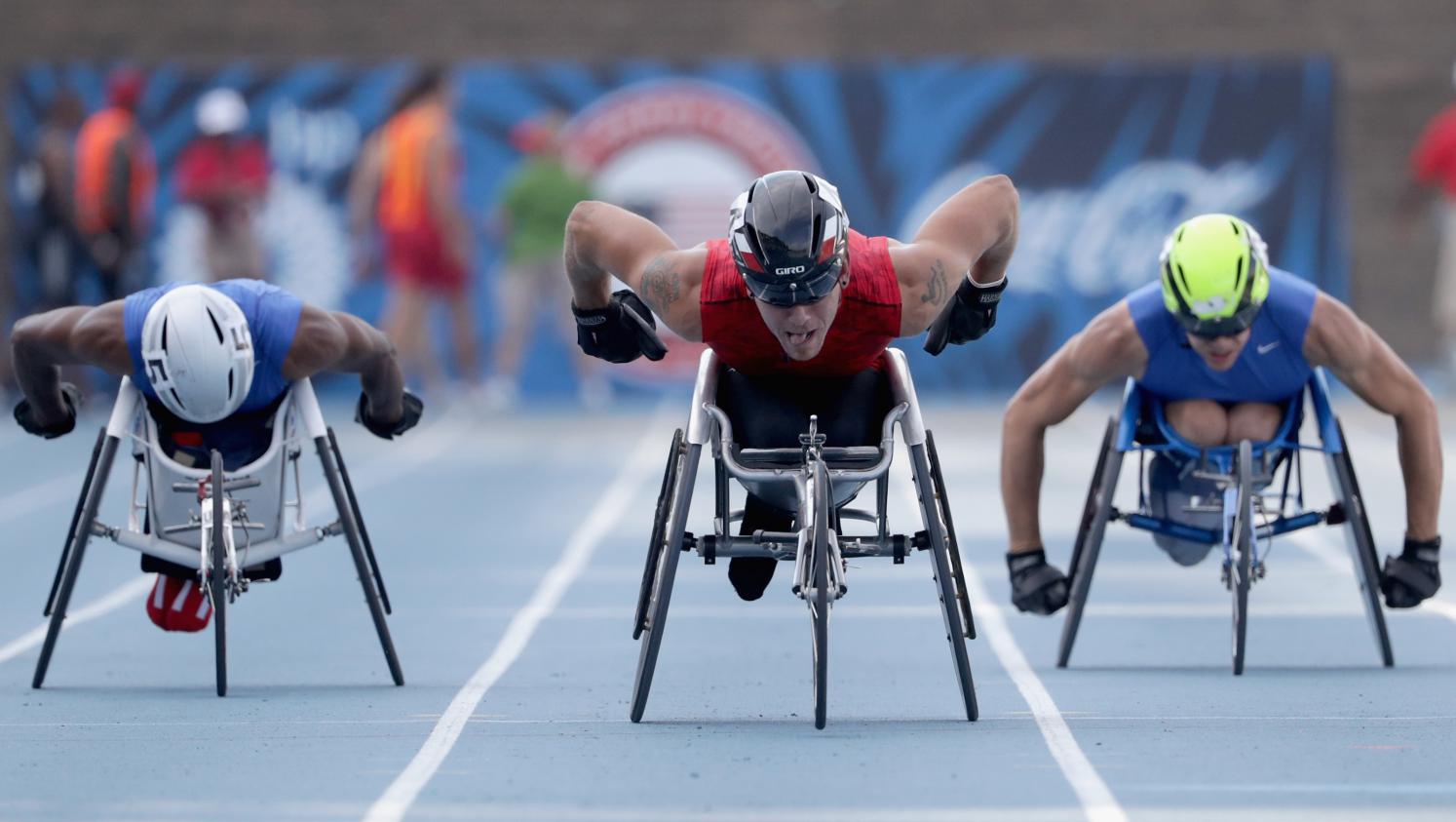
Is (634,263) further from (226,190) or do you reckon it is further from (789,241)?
(226,190)

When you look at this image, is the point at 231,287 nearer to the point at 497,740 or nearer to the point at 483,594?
the point at 497,740

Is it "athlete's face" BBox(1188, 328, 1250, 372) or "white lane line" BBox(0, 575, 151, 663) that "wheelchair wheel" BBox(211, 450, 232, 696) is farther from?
"athlete's face" BBox(1188, 328, 1250, 372)

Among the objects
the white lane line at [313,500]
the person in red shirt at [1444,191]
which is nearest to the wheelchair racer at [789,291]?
the white lane line at [313,500]

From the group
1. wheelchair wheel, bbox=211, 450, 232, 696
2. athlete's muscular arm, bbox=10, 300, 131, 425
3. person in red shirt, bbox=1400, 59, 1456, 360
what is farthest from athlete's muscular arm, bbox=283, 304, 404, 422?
person in red shirt, bbox=1400, 59, 1456, 360

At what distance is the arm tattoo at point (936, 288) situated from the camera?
7078 millimetres

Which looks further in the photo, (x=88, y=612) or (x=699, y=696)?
(x=88, y=612)

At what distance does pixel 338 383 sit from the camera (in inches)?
855

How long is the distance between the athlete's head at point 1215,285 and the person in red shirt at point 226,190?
12842mm

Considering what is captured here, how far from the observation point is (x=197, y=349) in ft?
25.8

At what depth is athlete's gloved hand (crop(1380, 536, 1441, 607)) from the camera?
8.42 meters

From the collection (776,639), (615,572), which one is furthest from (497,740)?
(615,572)

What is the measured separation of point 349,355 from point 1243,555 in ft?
9.44

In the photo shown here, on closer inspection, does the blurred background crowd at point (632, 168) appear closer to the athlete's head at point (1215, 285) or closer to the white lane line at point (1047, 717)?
the white lane line at point (1047, 717)

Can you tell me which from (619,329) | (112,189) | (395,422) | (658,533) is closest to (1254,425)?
(619,329)
